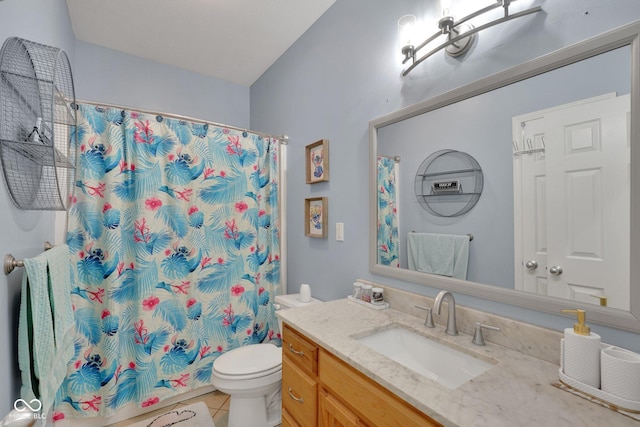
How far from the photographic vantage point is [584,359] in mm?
733

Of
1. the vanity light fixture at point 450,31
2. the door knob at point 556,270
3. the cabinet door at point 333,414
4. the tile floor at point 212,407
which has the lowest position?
the tile floor at point 212,407

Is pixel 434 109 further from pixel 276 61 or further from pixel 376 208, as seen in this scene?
pixel 276 61

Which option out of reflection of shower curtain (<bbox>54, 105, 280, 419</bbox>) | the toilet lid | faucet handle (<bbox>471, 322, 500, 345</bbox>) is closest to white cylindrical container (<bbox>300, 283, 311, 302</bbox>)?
the toilet lid

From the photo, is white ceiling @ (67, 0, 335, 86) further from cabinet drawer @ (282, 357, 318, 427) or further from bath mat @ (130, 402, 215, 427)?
bath mat @ (130, 402, 215, 427)

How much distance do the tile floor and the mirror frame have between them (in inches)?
61.8

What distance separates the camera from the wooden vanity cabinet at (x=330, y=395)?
79 centimetres

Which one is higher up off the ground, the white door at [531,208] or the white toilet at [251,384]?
the white door at [531,208]

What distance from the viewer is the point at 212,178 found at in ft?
6.96

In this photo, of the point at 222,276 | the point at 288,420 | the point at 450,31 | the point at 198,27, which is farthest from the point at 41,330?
the point at 198,27

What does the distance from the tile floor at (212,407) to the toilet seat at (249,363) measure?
476 mm

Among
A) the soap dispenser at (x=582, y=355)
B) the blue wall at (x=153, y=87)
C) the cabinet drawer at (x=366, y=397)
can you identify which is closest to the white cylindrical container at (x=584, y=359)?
the soap dispenser at (x=582, y=355)

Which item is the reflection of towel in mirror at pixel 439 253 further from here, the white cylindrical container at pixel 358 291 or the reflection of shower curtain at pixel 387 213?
the white cylindrical container at pixel 358 291

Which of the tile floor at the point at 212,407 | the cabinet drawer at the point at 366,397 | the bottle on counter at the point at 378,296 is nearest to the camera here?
the cabinet drawer at the point at 366,397

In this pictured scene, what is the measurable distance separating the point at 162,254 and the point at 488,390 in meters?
1.94
